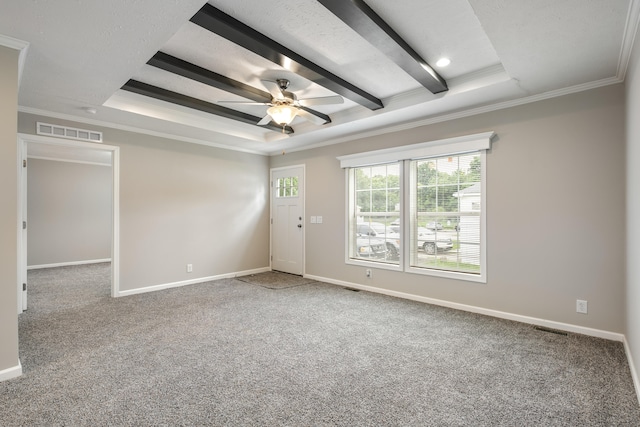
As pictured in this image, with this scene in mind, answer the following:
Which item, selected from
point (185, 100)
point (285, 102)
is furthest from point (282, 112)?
point (185, 100)

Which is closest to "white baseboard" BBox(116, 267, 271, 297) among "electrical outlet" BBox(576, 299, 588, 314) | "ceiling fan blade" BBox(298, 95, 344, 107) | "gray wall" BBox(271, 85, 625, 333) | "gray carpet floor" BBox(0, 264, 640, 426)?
"gray carpet floor" BBox(0, 264, 640, 426)

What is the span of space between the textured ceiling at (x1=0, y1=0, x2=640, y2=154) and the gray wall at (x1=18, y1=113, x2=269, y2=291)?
714 millimetres

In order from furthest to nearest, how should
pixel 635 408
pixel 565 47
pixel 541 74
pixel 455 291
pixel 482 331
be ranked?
pixel 455 291, pixel 482 331, pixel 541 74, pixel 565 47, pixel 635 408

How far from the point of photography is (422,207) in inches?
169

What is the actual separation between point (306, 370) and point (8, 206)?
97.7 inches

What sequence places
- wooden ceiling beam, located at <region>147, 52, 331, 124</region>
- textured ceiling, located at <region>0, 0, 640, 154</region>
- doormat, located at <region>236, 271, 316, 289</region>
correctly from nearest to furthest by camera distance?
textured ceiling, located at <region>0, 0, 640, 154</region> < wooden ceiling beam, located at <region>147, 52, 331, 124</region> < doormat, located at <region>236, 271, 316, 289</region>

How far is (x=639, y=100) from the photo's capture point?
2062 millimetres

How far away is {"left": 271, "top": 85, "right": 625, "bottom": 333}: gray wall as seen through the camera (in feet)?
9.69

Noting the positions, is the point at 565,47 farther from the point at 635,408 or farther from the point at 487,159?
the point at 635,408

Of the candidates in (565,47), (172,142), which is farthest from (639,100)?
(172,142)

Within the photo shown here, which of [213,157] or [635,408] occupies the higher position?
[213,157]

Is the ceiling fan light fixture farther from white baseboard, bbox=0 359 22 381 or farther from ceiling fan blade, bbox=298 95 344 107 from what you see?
Result: white baseboard, bbox=0 359 22 381

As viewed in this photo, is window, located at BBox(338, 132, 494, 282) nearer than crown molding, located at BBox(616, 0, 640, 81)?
No

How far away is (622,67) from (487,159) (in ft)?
4.33
